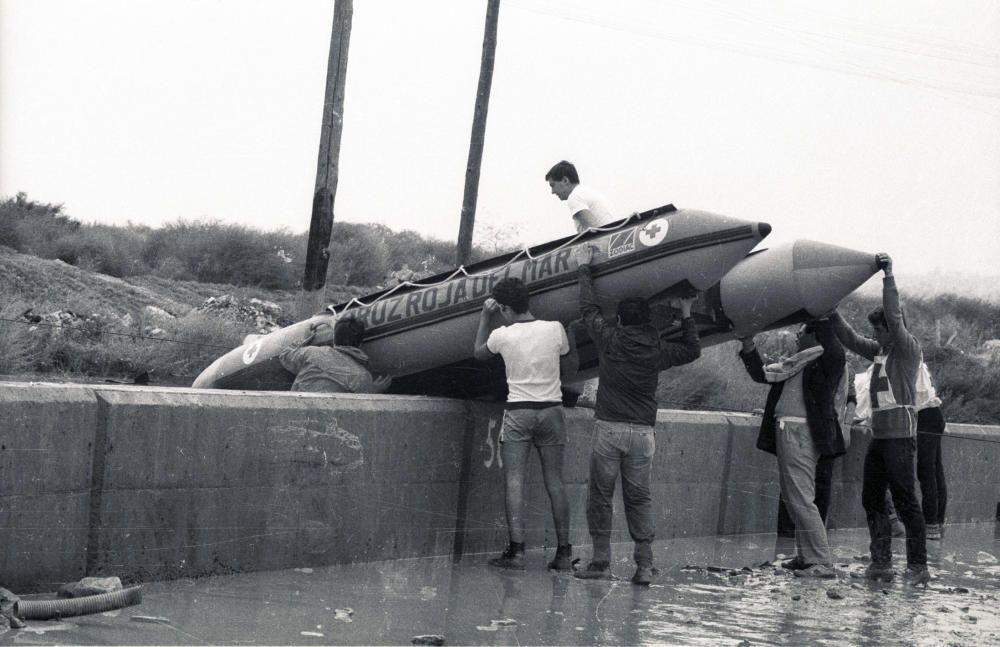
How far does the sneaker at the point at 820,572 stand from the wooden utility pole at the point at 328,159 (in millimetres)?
6379

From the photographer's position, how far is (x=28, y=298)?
730 inches

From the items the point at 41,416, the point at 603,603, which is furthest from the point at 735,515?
the point at 41,416

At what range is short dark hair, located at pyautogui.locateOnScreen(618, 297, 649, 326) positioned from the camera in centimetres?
827

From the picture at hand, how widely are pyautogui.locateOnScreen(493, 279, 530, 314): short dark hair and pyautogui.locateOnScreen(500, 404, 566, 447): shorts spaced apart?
684mm

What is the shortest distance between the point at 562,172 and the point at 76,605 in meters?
5.48

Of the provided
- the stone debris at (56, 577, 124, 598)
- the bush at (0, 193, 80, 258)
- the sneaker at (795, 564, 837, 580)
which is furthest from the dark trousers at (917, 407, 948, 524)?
the bush at (0, 193, 80, 258)

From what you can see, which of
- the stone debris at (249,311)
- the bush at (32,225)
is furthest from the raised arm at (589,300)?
the bush at (32,225)

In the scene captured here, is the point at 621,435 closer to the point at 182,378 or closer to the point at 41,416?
the point at 41,416

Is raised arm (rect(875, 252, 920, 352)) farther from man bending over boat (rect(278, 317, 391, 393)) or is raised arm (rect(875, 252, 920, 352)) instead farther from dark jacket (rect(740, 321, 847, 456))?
man bending over boat (rect(278, 317, 391, 393))

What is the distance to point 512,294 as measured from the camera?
28.2 feet

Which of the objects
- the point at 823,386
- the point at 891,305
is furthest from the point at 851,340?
the point at 891,305

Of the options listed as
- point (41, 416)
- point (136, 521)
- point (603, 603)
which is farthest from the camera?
point (603, 603)

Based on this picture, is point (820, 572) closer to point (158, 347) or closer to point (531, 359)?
point (531, 359)

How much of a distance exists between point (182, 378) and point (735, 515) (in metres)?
7.87
